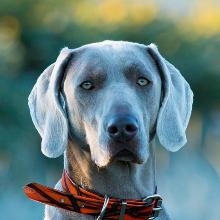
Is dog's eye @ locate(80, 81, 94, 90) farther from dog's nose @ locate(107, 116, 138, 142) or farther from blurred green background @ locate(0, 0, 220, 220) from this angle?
blurred green background @ locate(0, 0, 220, 220)

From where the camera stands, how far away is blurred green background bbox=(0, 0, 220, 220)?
16969mm

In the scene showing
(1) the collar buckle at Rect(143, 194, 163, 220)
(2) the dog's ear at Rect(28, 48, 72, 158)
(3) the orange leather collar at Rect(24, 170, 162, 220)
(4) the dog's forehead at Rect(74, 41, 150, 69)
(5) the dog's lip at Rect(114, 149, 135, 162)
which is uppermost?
(4) the dog's forehead at Rect(74, 41, 150, 69)

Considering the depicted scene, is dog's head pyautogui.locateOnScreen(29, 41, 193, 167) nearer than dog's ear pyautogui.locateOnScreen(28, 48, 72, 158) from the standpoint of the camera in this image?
Yes

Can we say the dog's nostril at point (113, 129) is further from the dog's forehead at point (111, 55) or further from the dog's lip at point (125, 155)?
the dog's forehead at point (111, 55)

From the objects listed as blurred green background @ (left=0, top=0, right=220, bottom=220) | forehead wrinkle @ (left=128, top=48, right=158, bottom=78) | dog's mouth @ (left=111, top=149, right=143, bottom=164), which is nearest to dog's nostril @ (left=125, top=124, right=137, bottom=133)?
dog's mouth @ (left=111, top=149, right=143, bottom=164)

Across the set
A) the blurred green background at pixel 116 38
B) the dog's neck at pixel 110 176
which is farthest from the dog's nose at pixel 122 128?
the blurred green background at pixel 116 38

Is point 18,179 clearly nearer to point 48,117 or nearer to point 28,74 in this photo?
point 28,74

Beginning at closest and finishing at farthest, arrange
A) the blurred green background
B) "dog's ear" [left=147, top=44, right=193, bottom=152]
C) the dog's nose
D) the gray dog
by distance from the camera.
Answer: the dog's nose → the gray dog → "dog's ear" [left=147, top=44, right=193, bottom=152] → the blurred green background

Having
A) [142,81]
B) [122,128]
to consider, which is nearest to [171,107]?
[142,81]

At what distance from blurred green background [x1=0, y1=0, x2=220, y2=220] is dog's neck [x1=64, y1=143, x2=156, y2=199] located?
9.93m

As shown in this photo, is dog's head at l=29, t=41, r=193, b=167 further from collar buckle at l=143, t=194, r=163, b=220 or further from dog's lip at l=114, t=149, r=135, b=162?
collar buckle at l=143, t=194, r=163, b=220

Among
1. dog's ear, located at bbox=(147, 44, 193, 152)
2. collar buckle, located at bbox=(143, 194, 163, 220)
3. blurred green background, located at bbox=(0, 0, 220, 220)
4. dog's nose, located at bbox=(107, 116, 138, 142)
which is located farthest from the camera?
blurred green background, located at bbox=(0, 0, 220, 220)

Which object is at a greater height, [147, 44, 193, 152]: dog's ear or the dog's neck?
[147, 44, 193, 152]: dog's ear

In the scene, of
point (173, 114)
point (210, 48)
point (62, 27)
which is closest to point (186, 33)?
point (210, 48)
